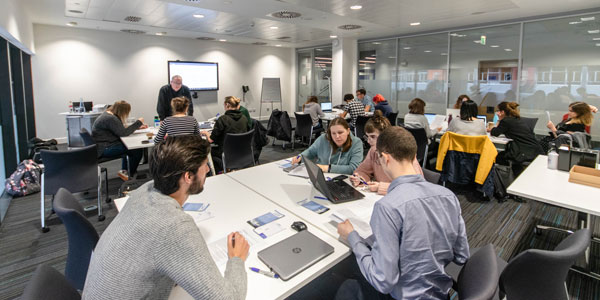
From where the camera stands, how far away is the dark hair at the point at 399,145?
1356 millimetres

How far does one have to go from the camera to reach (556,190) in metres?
2.25

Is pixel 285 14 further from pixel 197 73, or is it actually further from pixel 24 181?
pixel 24 181

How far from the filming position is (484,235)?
3.05 m

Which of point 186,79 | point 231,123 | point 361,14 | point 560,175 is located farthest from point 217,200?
point 186,79

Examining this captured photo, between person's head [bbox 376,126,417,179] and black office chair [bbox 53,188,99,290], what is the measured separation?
150 centimetres

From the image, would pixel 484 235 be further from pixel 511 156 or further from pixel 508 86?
pixel 508 86

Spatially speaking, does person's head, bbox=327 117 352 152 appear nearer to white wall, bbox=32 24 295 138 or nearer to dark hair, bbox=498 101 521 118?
dark hair, bbox=498 101 521 118

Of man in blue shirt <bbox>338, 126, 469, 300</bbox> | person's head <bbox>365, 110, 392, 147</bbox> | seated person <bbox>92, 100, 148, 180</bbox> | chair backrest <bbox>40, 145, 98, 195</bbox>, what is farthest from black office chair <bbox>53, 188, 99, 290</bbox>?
seated person <bbox>92, 100, 148, 180</bbox>

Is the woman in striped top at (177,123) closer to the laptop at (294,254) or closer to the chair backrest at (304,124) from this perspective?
the laptop at (294,254)

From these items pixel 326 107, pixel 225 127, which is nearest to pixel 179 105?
pixel 225 127

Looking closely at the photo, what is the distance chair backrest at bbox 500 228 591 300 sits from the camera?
128cm

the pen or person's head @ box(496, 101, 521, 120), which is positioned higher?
person's head @ box(496, 101, 521, 120)

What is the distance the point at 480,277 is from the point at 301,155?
5.78ft

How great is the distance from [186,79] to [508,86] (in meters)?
8.24
